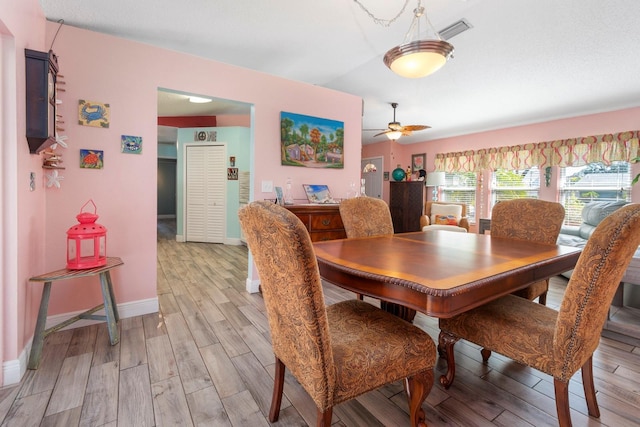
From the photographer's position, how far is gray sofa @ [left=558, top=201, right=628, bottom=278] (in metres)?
3.95

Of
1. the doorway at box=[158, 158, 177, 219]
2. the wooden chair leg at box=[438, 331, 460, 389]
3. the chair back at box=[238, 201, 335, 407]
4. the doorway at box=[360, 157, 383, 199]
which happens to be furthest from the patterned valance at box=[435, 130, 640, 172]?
the doorway at box=[158, 158, 177, 219]

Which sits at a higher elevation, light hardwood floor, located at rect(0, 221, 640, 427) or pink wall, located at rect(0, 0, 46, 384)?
pink wall, located at rect(0, 0, 46, 384)

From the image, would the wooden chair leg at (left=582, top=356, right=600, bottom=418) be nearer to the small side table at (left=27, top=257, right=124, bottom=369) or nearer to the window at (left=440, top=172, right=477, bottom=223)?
the small side table at (left=27, top=257, right=124, bottom=369)

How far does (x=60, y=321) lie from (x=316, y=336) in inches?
95.6

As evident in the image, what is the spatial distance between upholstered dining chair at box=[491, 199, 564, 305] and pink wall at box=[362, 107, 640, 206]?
359 centimetres

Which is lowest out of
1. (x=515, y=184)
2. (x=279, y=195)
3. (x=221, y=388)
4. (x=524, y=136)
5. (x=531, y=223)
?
(x=221, y=388)

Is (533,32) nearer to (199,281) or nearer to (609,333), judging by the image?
A: (609,333)

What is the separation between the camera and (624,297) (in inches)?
96.1

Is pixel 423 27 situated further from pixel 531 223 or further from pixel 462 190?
pixel 462 190

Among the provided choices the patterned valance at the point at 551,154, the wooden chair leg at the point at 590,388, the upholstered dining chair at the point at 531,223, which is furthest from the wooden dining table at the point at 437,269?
the patterned valance at the point at 551,154

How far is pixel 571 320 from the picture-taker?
109 centimetres

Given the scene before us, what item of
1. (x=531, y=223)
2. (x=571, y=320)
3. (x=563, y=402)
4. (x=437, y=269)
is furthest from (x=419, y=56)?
(x=563, y=402)

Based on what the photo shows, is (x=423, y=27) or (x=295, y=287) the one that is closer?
(x=295, y=287)

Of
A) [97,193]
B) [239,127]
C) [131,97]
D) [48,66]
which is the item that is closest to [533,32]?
[131,97]
